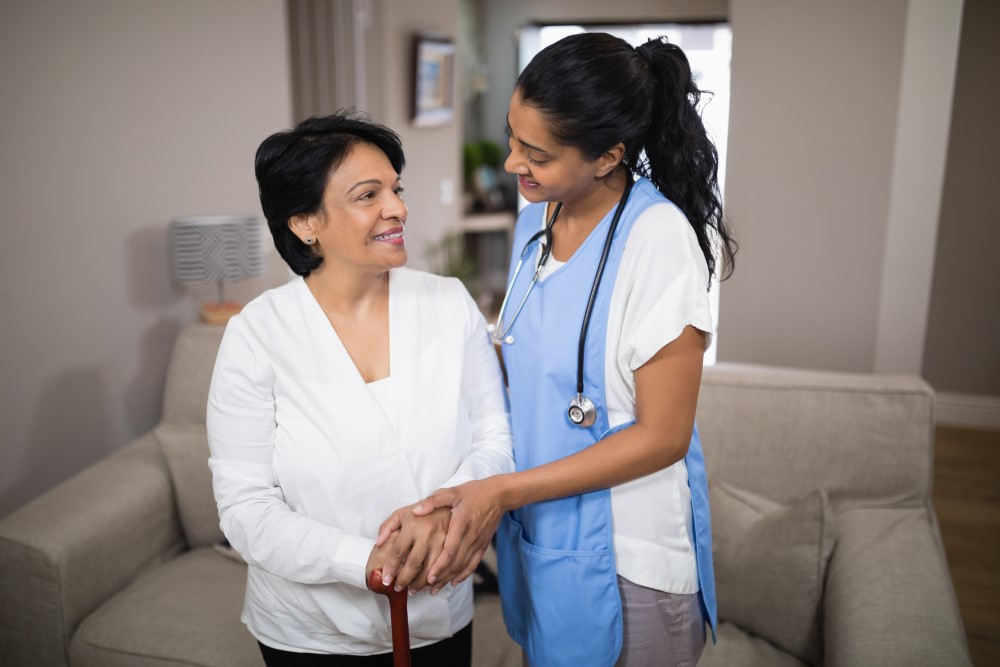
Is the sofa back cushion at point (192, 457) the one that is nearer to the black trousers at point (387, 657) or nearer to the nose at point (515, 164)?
the black trousers at point (387, 657)

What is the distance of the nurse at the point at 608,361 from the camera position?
110cm

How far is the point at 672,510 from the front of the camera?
121 cm

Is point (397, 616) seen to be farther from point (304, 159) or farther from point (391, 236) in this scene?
point (304, 159)

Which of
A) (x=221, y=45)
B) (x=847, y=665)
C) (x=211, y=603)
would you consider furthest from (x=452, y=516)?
(x=221, y=45)

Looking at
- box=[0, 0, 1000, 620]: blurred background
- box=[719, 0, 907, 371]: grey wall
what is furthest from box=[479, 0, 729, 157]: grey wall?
box=[719, 0, 907, 371]: grey wall

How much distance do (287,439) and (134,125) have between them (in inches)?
80.1

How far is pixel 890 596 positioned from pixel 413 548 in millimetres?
951

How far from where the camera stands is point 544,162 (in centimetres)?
114

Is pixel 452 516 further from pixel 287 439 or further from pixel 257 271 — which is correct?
pixel 257 271

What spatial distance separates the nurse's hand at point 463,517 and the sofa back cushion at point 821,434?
1.01 meters

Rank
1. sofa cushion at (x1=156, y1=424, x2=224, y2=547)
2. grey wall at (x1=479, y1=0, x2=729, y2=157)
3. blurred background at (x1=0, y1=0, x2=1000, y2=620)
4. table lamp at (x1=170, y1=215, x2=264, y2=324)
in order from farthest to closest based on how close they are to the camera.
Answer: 1. grey wall at (x1=479, y1=0, x2=729, y2=157)
2. table lamp at (x1=170, y1=215, x2=264, y2=324)
3. blurred background at (x1=0, y1=0, x2=1000, y2=620)
4. sofa cushion at (x1=156, y1=424, x2=224, y2=547)

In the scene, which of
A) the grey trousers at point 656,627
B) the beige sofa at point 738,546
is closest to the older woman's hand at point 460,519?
the grey trousers at point 656,627

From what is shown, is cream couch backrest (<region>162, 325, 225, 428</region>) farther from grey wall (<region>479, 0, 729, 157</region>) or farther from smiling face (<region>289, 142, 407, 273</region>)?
grey wall (<region>479, 0, 729, 157</region>)

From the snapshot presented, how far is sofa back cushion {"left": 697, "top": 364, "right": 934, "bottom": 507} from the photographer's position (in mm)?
1942
